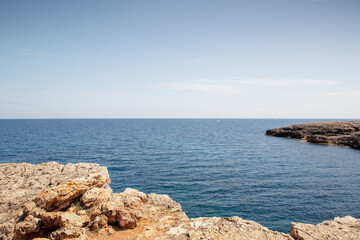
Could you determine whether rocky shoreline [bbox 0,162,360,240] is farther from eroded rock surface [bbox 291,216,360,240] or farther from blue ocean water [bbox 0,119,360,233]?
blue ocean water [bbox 0,119,360,233]

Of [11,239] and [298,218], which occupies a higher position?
[11,239]

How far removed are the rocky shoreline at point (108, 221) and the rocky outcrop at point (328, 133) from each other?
251 ft

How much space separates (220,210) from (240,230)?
15.5m

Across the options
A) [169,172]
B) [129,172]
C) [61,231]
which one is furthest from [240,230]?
[129,172]

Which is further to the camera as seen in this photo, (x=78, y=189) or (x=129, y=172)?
(x=129, y=172)

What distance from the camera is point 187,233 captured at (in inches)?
457

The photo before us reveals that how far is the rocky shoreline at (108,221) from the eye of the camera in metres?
11.3

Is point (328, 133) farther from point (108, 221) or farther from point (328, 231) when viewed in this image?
point (108, 221)

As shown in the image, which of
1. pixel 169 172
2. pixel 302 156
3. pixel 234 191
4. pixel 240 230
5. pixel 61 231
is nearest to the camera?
pixel 61 231

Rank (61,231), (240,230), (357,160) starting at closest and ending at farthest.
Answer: (61,231) < (240,230) < (357,160)

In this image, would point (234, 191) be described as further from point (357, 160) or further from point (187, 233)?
point (357, 160)

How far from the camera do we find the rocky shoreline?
1132 cm

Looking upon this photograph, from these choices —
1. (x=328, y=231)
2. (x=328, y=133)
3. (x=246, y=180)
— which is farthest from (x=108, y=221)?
(x=328, y=133)

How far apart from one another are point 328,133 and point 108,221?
10518 cm
